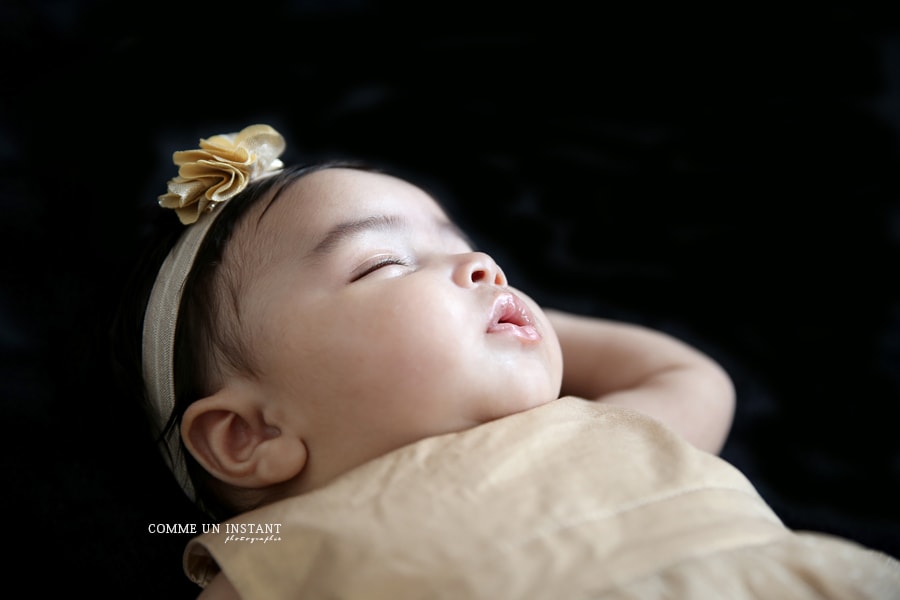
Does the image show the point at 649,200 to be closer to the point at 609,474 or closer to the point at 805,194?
the point at 805,194

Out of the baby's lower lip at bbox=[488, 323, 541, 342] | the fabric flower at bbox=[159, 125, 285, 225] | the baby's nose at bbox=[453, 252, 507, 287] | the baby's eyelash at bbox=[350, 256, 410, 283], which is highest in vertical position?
the fabric flower at bbox=[159, 125, 285, 225]

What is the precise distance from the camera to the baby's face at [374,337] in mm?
995

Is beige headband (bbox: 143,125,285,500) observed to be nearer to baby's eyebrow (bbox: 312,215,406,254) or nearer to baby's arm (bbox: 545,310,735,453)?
baby's eyebrow (bbox: 312,215,406,254)

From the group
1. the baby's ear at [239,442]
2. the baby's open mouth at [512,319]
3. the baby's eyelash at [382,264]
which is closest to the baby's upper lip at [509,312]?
the baby's open mouth at [512,319]

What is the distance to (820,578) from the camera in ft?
2.80

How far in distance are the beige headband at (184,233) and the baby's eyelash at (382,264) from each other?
242 millimetres

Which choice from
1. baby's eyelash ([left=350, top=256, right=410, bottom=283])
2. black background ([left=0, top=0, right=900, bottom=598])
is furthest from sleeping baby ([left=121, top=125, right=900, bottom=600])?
black background ([left=0, top=0, right=900, bottom=598])

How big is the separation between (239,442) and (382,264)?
0.91 ft

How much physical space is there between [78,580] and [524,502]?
24.2 inches

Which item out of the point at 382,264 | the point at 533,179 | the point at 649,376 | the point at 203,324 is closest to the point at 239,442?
the point at 203,324

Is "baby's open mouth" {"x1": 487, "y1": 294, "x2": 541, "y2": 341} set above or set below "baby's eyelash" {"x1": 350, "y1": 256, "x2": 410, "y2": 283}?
below

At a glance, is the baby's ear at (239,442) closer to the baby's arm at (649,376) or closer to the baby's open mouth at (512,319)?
the baby's open mouth at (512,319)

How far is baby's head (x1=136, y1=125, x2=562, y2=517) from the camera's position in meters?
1.00

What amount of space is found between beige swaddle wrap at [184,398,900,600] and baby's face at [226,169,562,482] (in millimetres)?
49
